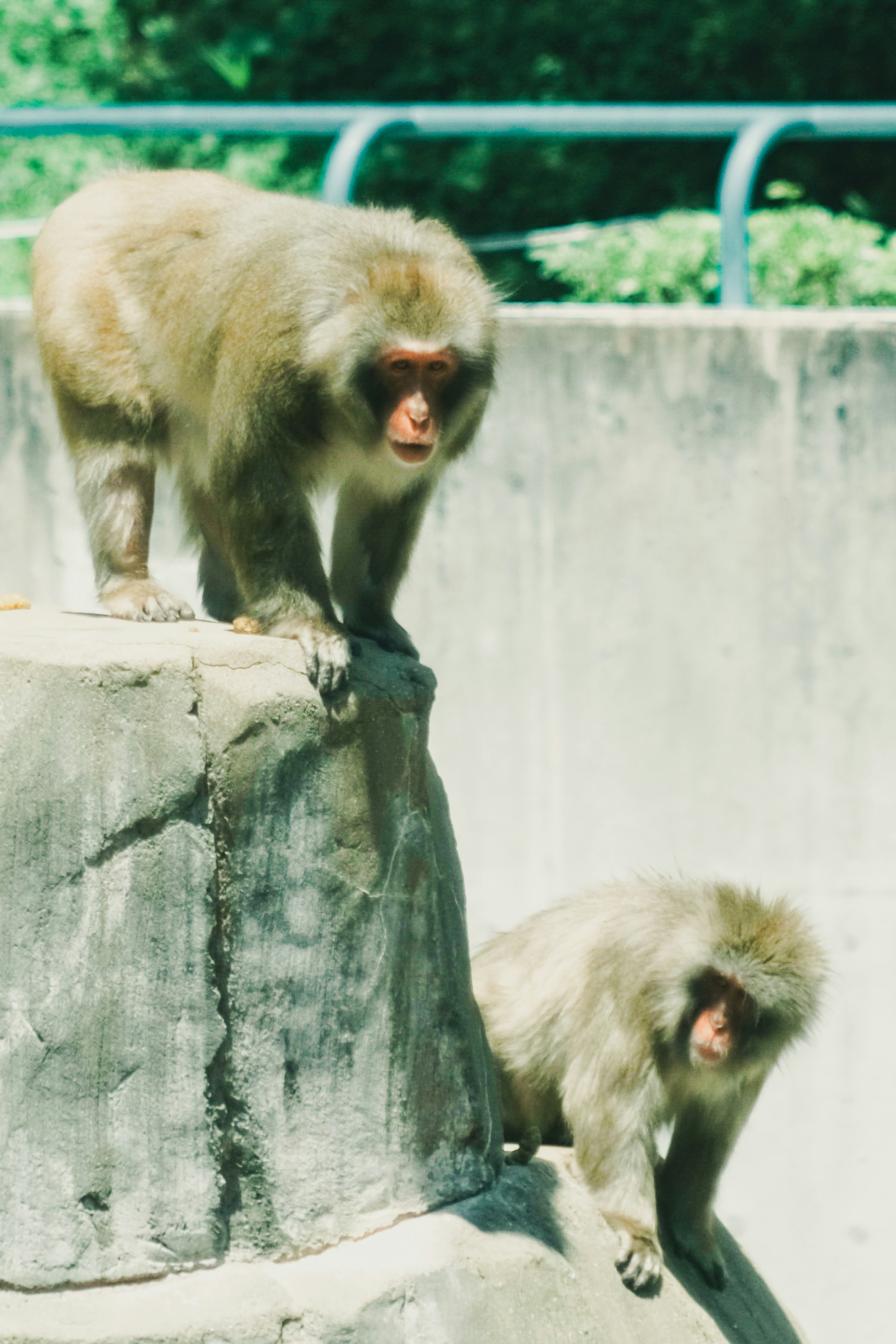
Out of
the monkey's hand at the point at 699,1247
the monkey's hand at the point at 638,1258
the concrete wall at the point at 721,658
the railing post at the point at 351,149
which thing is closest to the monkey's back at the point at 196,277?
the railing post at the point at 351,149

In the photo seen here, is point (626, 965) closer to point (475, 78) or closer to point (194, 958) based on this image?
point (194, 958)

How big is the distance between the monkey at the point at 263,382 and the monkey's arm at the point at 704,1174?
174 cm

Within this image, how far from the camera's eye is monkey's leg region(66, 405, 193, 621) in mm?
4547

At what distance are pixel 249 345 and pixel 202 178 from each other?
42.8 inches

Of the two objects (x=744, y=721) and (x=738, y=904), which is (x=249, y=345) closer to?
(x=738, y=904)

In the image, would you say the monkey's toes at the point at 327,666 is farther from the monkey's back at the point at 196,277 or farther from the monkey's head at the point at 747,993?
the monkey's head at the point at 747,993

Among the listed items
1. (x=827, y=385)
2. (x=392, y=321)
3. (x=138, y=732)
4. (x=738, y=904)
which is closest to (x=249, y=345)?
(x=392, y=321)

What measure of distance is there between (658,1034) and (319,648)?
1745mm

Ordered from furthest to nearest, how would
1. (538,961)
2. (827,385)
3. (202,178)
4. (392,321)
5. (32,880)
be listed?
(827,385) → (538,961) → (202,178) → (392,321) → (32,880)

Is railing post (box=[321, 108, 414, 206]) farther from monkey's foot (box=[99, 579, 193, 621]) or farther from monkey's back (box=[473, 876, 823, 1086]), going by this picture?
monkey's back (box=[473, 876, 823, 1086])

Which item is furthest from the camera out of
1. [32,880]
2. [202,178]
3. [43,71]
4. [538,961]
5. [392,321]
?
[43,71]

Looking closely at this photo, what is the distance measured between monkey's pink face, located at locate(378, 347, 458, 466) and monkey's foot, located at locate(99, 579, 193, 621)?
0.88m

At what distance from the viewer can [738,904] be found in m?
4.98

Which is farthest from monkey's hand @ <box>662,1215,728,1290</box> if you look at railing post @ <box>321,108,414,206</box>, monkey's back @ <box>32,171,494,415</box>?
railing post @ <box>321,108,414,206</box>
